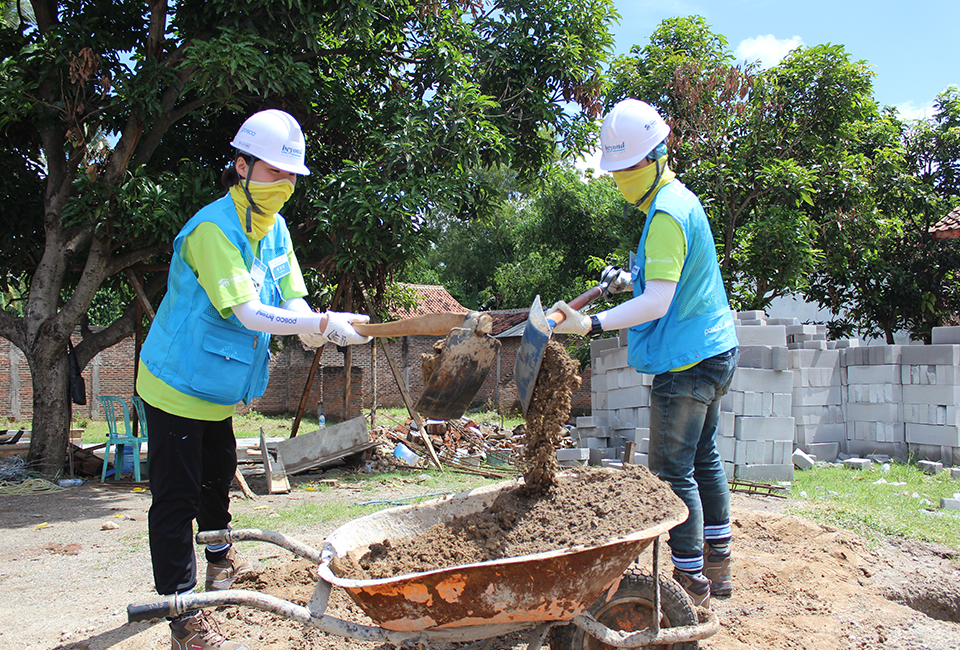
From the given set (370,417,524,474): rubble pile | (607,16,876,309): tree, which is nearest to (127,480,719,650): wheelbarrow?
(370,417,524,474): rubble pile

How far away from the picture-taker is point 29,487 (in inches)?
257

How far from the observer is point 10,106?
607 centimetres

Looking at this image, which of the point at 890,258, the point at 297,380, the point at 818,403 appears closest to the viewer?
the point at 818,403

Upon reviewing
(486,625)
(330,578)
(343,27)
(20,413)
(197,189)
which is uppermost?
(343,27)

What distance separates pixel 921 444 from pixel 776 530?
4692 millimetres

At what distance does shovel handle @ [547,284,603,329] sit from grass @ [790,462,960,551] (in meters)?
3.04

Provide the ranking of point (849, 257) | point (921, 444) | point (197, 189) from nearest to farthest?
1. point (197, 189)
2. point (921, 444)
3. point (849, 257)

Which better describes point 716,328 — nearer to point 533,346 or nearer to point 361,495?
point 533,346

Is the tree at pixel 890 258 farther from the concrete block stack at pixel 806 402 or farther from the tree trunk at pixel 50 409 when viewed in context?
the tree trunk at pixel 50 409

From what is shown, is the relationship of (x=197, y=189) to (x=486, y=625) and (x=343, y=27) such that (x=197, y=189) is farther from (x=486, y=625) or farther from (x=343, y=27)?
(x=486, y=625)

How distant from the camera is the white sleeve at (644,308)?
8.11ft

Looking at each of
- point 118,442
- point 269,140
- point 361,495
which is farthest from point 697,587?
point 118,442

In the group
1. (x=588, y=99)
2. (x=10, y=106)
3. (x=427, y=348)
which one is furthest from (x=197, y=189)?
(x=427, y=348)

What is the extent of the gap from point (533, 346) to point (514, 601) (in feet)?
2.91
